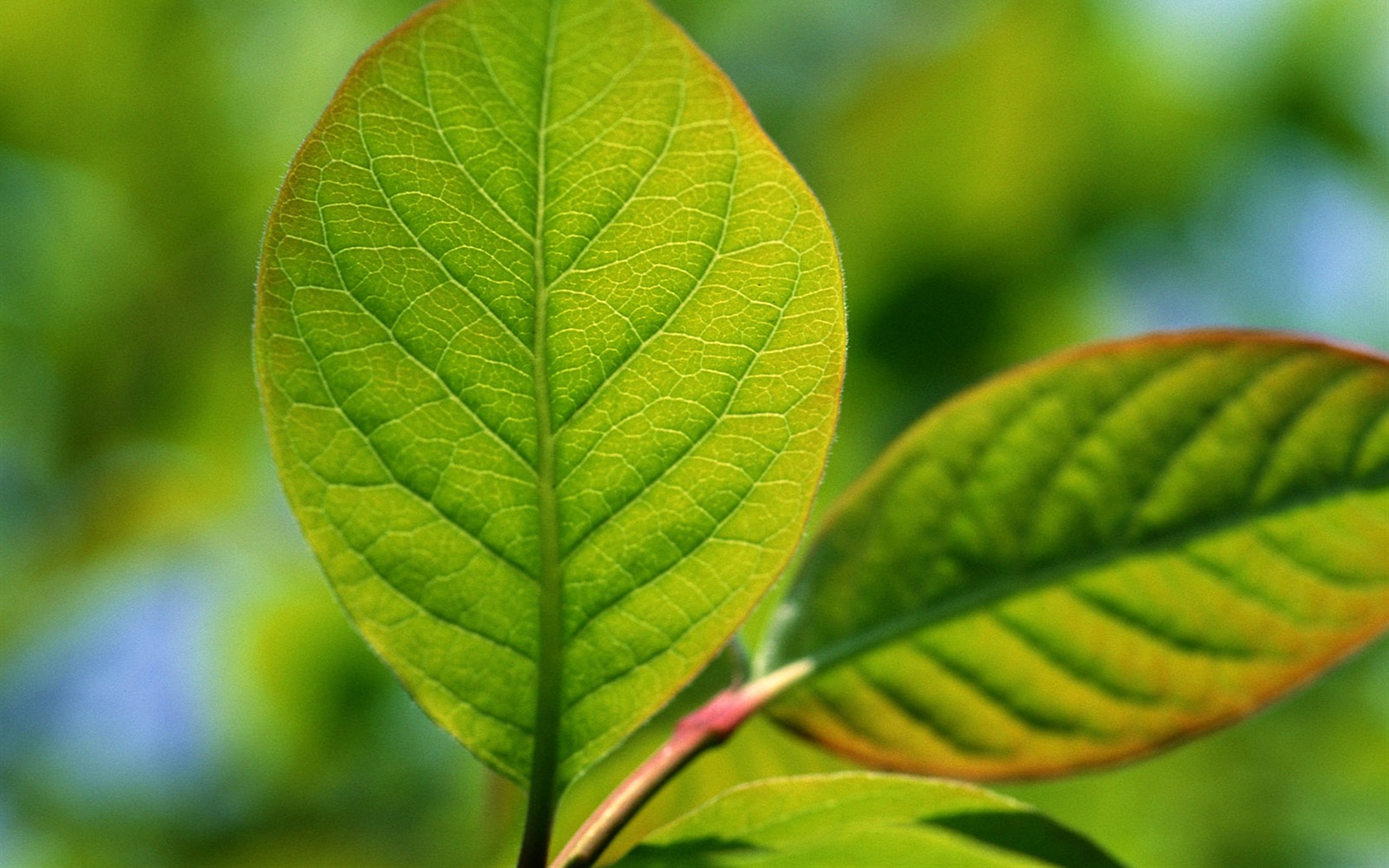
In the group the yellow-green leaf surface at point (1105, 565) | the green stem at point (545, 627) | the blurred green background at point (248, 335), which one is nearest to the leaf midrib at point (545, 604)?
the green stem at point (545, 627)

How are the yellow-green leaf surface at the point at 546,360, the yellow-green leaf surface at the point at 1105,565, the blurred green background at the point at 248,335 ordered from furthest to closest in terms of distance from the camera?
the blurred green background at the point at 248,335 < the yellow-green leaf surface at the point at 1105,565 < the yellow-green leaf surface at the point at 546,360

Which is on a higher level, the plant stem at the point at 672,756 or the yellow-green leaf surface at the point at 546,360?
the yellow-green leaf surface at the point at 546,360

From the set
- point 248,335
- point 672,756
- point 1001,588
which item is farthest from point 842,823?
point 248,335

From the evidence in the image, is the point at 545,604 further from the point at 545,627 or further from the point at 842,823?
the point at 842,823

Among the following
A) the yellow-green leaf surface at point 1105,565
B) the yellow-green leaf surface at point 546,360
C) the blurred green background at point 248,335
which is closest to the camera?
the yellow-green leaf surface at point 546,360

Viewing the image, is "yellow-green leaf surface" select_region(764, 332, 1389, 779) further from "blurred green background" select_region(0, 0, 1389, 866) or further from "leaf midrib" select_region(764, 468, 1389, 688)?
"blurred green background" select_region(0, 0, 1389, 866)

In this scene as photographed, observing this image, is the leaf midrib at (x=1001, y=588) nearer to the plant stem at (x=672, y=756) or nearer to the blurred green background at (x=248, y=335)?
the plant stem at (x=672, y=756)

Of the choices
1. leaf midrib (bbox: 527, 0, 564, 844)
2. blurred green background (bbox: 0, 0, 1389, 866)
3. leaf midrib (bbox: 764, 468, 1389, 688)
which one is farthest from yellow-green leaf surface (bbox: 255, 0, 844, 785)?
blurred green background (bbox: 0, 0, 1389, 866)
